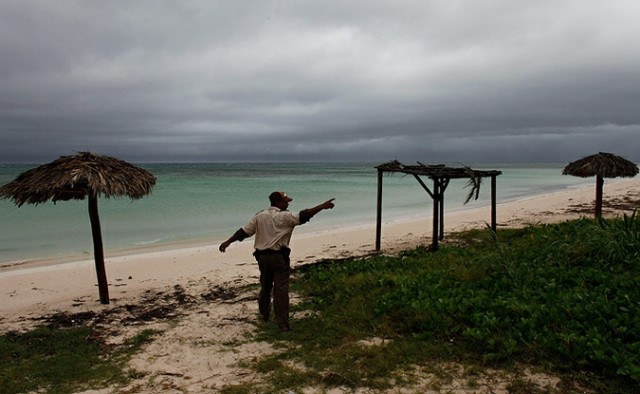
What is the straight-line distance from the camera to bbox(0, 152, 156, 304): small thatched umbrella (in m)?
7.31

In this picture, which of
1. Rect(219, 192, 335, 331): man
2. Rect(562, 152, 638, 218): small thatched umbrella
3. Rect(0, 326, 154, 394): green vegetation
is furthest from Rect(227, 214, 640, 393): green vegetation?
Rect(562, 152, 638, 218): small thatched umbrella

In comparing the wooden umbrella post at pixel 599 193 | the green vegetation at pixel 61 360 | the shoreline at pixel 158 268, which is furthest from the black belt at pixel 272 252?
the wooden umbrella post at pixel 599 193

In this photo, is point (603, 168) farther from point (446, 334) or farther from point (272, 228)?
point (272, 228)

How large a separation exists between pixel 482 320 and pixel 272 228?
2805 millimetres

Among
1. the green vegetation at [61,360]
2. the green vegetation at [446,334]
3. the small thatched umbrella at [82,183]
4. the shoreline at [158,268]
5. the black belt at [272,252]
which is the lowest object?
the shoreline at [158,268]

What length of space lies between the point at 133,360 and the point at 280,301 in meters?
1.88

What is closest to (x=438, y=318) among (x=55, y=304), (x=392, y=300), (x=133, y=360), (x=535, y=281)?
(x=392, y=300)

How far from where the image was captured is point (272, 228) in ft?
19.2

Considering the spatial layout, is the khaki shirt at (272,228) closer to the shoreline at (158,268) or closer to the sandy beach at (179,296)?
the sandy beach at (179,296)

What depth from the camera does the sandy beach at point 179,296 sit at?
5.19 metres

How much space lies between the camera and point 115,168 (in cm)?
786

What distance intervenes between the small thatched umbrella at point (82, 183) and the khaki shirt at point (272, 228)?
311 cm

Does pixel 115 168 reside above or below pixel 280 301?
above

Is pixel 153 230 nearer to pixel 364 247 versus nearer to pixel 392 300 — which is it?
pixel 364 247
